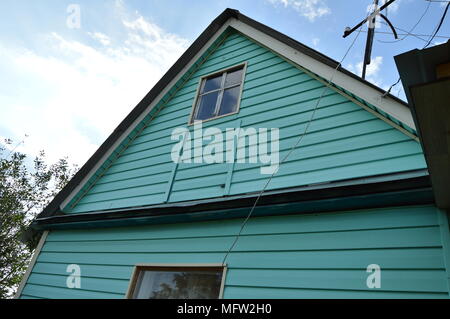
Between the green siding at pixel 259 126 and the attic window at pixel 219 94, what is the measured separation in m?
0.14

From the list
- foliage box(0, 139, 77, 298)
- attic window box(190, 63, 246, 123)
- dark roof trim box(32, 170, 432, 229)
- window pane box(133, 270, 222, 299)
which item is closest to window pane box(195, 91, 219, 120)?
attic window box(190, 63, 246, 123)

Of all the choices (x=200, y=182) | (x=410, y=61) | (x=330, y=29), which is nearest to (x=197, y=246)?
(x=200, y=182)

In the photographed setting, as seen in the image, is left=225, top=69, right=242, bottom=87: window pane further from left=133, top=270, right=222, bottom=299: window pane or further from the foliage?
the foliage

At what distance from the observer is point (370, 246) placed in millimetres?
2451

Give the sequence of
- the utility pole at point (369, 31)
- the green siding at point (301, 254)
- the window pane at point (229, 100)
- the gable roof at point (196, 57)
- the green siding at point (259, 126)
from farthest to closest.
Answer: the window pane at point (229, 100) < the utility pole at point (369, 31) < the gable roof at point (196, 57) < the green siding at point (259, 126) < the green siding at point (301, 254)

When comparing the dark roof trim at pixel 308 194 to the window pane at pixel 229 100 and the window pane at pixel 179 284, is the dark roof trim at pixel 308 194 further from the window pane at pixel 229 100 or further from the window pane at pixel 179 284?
the window pane at pixel 229 100

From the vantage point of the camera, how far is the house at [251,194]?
243 cm

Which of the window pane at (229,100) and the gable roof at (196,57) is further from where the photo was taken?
the window pane at (229,100)

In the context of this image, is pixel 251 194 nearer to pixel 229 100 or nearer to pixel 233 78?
pixel 229 100

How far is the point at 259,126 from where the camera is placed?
12.8 ft

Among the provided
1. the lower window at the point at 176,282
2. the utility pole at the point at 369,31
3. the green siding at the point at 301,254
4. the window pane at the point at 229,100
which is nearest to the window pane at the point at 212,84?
the window pane at the point at 229,100

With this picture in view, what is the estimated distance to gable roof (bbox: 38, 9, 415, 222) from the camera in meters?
3.63

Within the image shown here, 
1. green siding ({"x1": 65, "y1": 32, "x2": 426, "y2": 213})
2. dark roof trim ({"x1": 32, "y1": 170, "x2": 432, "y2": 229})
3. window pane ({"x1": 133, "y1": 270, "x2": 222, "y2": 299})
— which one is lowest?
window pane ({"x1": 133, "y1": 270, "x2": 222, "y2": 299})

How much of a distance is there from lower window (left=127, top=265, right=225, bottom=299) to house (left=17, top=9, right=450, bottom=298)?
2 centimetres
